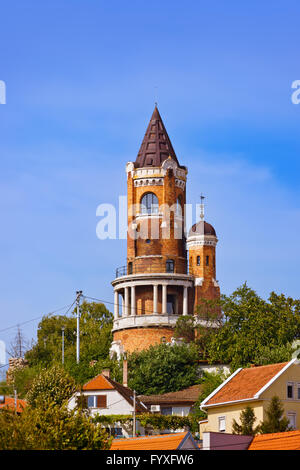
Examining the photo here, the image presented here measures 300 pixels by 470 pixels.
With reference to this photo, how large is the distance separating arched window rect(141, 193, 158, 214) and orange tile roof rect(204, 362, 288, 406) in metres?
37.1

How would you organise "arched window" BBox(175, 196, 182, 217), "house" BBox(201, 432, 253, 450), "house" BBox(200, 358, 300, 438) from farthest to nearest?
1. "arched window" BBox(175, 196, 182, 217)
2. "house" BBox(200, 358, 300, 438)
3. "house" BBox(201, 432, 253, 450)

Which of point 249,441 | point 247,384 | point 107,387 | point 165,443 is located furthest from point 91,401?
point 249,441

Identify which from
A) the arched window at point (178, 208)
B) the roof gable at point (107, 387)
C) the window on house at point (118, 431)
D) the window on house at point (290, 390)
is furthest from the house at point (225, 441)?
the arched window at point (178, 208)

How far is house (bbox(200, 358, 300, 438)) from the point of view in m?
65.8

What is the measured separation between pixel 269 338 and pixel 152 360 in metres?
10.3

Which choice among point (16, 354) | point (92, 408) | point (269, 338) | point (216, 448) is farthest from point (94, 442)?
point (16, 354)

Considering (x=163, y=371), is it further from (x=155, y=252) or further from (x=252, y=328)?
(x=155, y=252)

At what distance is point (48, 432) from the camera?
141ft

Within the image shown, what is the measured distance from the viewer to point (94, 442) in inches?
1725

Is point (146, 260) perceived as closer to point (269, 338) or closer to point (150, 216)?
point (150, 216)

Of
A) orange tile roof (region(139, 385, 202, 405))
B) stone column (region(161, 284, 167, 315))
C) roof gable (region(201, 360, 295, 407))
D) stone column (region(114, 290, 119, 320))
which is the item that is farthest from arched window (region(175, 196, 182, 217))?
roof gable (region(201, 360, 295, 407))

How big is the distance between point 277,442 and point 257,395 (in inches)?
671

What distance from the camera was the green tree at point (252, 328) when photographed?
89.6 meters

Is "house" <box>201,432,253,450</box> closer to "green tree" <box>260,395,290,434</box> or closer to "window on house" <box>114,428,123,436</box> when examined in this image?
"green tree" <box>260,395,290,434</box>
